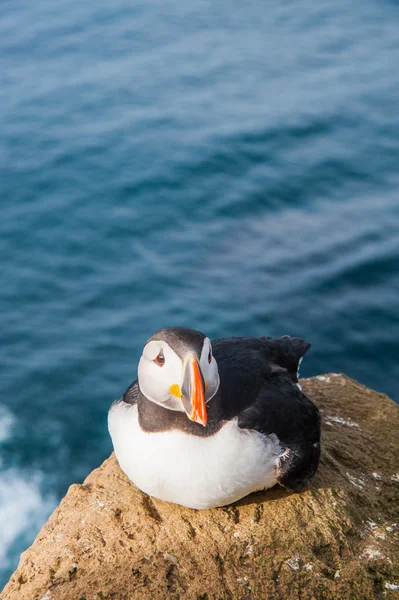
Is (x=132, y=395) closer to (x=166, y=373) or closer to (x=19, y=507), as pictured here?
(x=166, y=373)

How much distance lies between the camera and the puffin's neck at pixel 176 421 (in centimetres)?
347

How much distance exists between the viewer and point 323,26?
1302 centimetres

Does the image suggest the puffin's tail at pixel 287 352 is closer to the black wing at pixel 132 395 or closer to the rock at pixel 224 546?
the rock at pixel 224 546

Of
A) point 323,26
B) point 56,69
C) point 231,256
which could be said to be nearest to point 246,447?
point 231,256

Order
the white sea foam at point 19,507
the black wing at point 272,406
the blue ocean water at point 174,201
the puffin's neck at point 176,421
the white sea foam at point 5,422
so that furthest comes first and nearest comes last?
the blue ocean water at point 174,201
the white sea foam at point 5,422
the white sea foam at point 19,507
the black wing at point 272,406
the puffin's neck at point 176,421

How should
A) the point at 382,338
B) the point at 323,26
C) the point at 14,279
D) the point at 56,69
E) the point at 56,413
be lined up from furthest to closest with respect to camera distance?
the point at 323,26 < the point at 56,69 < the point at 14,279 < the point at 382,338 < the point at 56,413

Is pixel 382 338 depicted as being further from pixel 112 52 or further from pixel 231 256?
pixel 112 52

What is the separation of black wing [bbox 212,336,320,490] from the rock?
216 millimetres

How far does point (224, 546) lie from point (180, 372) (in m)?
0.91

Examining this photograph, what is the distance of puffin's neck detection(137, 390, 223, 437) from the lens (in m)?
3.47

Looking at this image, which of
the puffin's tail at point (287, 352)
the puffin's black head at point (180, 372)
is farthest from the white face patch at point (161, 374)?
the puffin's tail at point (287, 352)

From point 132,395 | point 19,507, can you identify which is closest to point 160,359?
point 132,395

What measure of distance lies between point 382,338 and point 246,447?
4.87 metres

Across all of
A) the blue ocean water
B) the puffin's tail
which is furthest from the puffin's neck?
the blue ocean water
